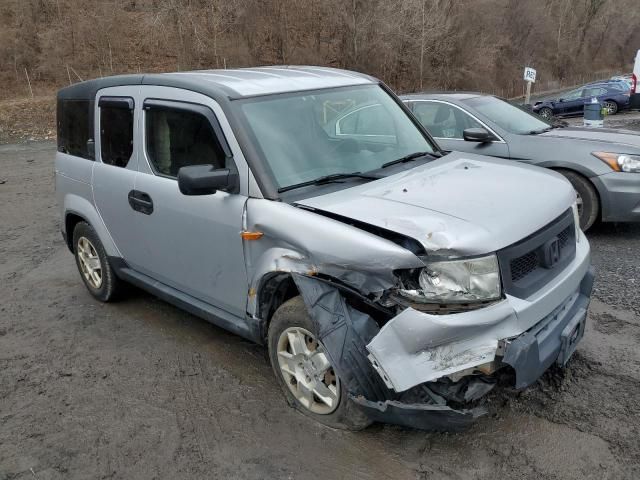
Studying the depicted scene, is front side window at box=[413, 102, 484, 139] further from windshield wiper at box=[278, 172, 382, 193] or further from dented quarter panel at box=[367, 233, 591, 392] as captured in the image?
dented quarter panel at box=[367, 233, 591, 392]

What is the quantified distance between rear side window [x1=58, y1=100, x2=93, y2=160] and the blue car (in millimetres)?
20479

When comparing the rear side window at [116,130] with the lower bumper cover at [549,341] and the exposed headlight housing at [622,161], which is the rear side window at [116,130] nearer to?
the lower bumper cover at [549,341]

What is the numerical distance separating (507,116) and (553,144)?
877 mm

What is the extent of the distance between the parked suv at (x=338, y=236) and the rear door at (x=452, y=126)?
2607 millimetres

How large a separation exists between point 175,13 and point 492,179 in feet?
111

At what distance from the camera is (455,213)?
2816mm

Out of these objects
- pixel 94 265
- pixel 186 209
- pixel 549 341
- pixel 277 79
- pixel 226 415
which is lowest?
pixel 226 415

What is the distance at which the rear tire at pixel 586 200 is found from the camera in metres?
5.96

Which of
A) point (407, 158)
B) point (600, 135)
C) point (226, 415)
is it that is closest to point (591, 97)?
point (600, 135)

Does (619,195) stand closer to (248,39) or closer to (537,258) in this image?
(537,258)

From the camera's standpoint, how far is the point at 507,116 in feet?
22.9

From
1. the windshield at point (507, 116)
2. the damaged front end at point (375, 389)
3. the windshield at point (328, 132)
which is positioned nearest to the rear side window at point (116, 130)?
the windshield at point (328, 132)

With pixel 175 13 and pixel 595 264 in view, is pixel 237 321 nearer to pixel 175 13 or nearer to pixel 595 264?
pixel 595 264

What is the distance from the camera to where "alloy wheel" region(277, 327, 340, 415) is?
3.03 metres
